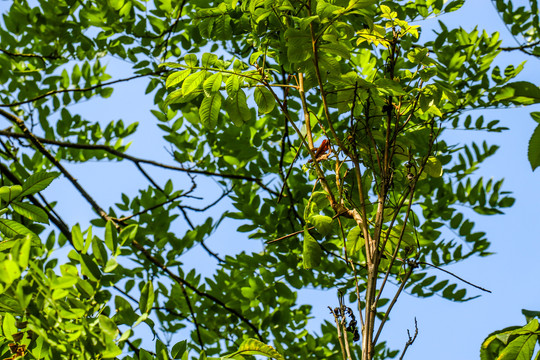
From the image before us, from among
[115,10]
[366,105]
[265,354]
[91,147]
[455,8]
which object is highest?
[115,10]

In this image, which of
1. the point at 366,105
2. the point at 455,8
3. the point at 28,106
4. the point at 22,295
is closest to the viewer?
the point at 22,295

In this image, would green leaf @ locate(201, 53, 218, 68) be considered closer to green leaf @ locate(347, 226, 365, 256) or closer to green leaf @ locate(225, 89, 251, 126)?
green leaf @ locate(225, 89, 251, 126)

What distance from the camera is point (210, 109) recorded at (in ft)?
4.87

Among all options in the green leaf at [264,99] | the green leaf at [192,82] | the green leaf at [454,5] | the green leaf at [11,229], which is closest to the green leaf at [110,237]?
the green leaf at [11,229]

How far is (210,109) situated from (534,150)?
814mm

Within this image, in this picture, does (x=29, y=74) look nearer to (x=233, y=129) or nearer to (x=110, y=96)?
(x=110, y=96)

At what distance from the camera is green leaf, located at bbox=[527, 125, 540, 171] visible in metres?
1.04

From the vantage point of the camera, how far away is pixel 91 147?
119 inches

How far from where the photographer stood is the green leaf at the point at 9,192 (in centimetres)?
130

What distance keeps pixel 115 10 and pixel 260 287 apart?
5.70 ft

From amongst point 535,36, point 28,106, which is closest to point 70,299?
point 28,106

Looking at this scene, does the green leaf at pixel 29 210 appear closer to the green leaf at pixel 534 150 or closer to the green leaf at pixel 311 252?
the green leaf at pixel 311 252

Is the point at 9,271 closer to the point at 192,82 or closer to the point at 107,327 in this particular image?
A: the point at 107,327

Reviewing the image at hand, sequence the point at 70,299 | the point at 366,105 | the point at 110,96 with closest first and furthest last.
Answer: the point at 70,299, the point at 366,105, the point at 110,96
